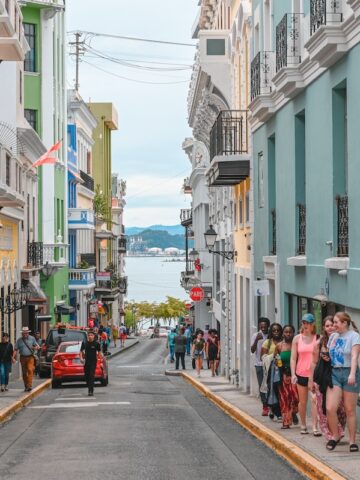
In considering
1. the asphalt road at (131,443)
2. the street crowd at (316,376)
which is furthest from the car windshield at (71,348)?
the street crowd at (316,376)

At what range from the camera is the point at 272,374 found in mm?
16938

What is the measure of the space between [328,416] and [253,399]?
9.97 meters

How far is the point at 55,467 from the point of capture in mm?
13414

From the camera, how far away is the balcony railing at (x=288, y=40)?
1936 cm

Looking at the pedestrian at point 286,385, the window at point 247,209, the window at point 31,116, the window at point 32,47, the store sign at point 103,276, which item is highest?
the window at point 32,47

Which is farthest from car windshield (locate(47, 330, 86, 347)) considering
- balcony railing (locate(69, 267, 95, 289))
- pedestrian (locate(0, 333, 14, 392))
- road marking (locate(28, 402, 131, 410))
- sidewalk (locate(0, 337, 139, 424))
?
balcony railing (locate(69, 267, 95, 289))

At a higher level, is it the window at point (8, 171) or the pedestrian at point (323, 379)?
the window at point (8, 171)

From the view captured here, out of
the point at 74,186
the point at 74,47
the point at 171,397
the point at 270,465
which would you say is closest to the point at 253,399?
the point at 171,397

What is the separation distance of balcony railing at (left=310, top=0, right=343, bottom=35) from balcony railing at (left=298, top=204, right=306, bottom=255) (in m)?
3.67

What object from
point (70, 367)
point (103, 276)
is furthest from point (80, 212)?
point (70, 367)

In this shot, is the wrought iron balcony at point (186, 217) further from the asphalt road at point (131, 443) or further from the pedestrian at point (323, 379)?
the pedestrian at point (323, 379)

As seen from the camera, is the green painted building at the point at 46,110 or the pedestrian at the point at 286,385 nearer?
the pedestrian at the point at 286,385

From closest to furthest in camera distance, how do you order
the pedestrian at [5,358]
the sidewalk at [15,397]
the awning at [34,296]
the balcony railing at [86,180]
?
the sidewalk at [15,397], the pedestrian at [5,358], the awning at [34,296], the balcony railing at [86,180]

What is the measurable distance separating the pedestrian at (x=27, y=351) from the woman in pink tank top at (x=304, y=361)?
12776 mm
